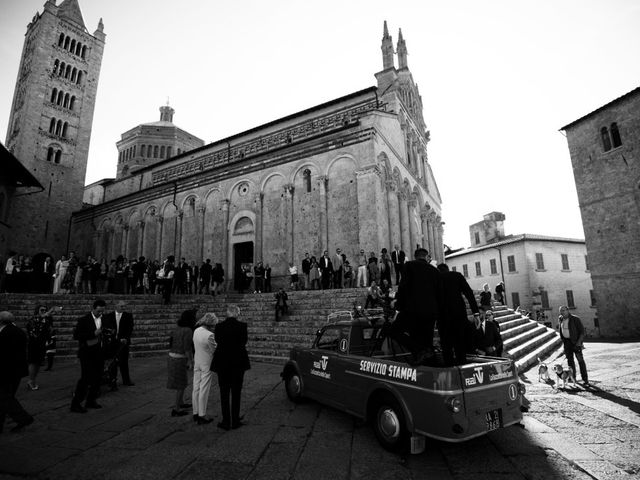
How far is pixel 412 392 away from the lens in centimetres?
377

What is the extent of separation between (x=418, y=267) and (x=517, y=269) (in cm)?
3314

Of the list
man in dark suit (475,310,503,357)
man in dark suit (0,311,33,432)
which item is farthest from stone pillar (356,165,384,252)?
man in dark suit (0,311,33,432)

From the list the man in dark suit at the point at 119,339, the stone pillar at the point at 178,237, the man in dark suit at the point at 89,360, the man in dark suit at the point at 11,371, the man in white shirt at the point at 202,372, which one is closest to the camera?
the man in dark suit at the point at 11,371

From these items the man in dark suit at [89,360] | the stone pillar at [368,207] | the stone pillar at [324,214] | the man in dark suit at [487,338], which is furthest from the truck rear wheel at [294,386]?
the stone pillar at [324,214]

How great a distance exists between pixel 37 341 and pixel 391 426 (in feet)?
25.7

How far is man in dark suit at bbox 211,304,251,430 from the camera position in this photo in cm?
479

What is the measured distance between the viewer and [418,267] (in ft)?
14.8

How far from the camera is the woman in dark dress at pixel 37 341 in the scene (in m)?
6.98

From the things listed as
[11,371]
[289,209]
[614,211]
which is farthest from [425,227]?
[11,371]

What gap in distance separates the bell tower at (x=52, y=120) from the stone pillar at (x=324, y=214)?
26.3m

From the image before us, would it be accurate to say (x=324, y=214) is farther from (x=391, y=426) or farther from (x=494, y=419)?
(x=494, y=419)

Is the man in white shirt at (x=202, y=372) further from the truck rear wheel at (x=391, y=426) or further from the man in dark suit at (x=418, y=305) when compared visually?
the man in dark suit at (x=418, y=305)

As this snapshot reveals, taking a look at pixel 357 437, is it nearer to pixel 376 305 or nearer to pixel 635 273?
pixel 376 305

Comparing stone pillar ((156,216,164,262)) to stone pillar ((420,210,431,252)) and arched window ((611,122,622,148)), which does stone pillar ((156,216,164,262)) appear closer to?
stone pillar ((420,210,431,252))
